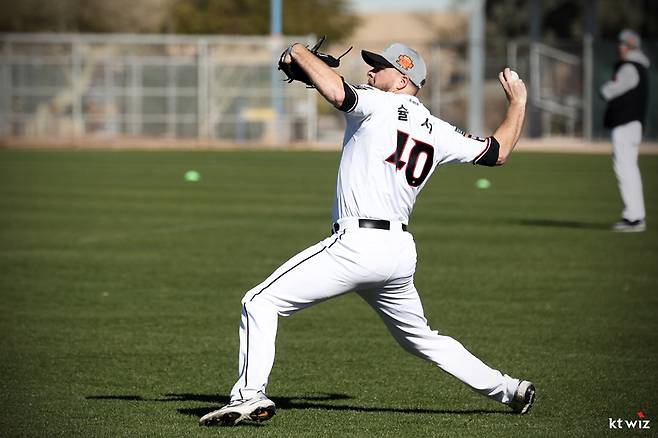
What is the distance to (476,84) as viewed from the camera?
44531mm

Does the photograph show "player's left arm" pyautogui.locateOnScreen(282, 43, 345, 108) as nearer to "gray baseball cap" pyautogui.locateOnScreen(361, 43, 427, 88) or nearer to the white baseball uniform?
the white baseball uniform

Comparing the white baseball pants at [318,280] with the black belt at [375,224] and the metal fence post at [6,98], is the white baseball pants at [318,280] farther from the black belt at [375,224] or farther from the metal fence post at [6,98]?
the metal fence post at [6,98]

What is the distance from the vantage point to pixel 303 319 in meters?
10.9

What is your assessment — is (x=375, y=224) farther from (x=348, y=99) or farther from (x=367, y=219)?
(x=348, y=99)

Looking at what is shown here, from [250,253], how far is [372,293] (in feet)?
27.3

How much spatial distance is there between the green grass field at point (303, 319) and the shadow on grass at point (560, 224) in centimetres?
6

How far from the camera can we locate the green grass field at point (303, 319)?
7.38 metres

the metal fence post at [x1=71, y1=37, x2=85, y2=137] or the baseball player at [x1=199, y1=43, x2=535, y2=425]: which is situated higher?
the metal fence post at [x1=71, y1=37, x2=85, y2=137]

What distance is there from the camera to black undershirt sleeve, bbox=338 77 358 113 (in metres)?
6.28

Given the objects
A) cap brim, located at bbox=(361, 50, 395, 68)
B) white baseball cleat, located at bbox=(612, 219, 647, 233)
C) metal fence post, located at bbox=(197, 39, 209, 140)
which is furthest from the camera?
metal fence post, located at bbox=(197, 39, 209, 140)

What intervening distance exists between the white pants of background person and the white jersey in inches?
419

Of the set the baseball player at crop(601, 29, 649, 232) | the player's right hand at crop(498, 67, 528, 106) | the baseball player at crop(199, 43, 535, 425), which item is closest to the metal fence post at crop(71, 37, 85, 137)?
the baseball player at crop(601, 29, 649, 232)

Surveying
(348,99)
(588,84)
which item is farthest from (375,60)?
(588,84)

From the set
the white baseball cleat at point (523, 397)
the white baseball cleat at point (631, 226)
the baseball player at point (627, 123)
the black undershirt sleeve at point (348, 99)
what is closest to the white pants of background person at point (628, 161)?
the baseball player at point (627, 123)
